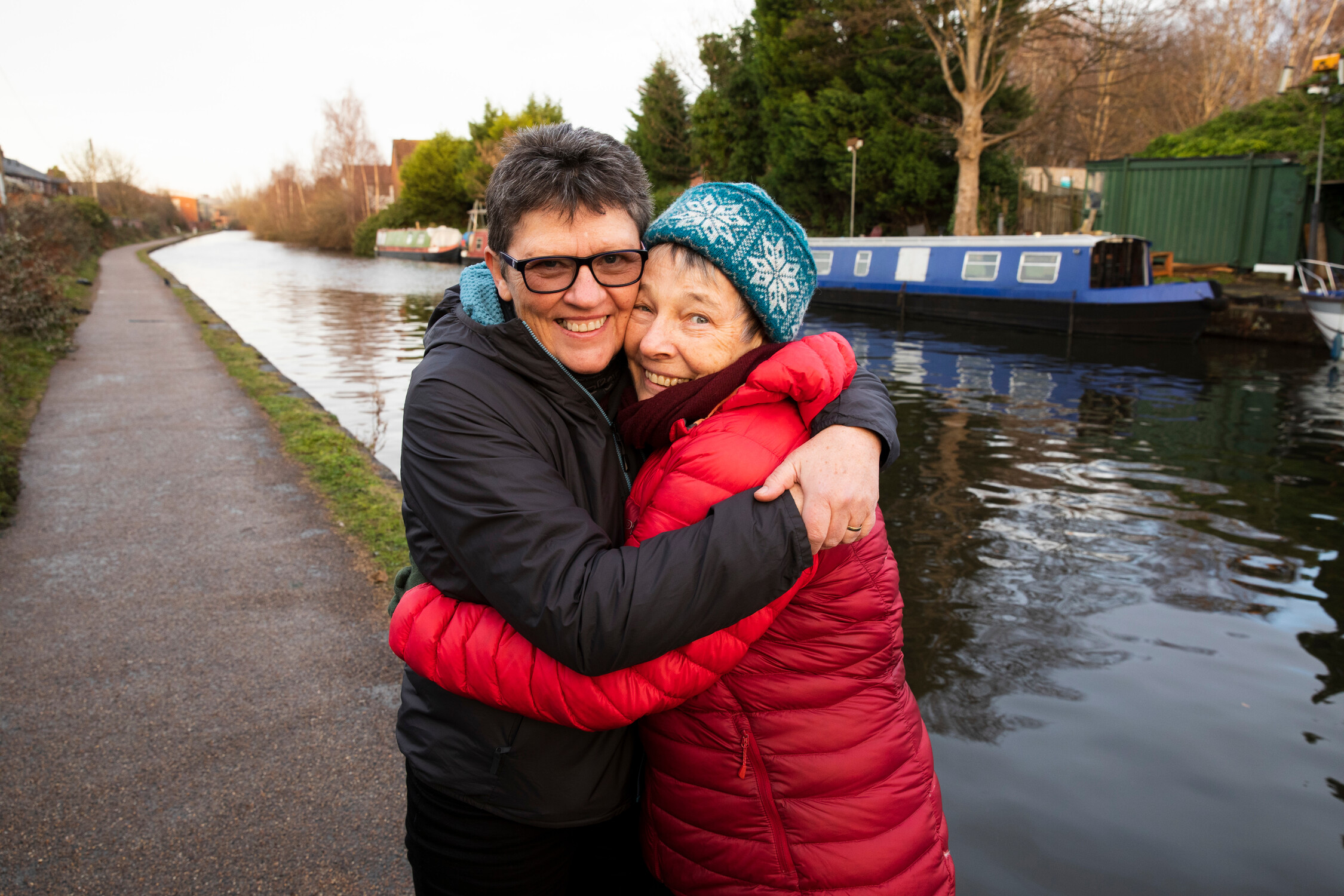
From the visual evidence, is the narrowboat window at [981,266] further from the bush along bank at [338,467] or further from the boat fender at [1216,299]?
the bush along bank at [338,467]

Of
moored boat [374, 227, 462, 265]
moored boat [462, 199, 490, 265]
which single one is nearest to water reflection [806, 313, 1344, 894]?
moored boat [462, 199, 490, 265]

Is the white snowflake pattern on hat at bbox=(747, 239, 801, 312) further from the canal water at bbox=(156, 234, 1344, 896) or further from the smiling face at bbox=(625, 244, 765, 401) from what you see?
the canal water at bbox=(156, 234, 1344, 896)

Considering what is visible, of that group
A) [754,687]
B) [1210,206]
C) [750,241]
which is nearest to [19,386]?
[750,241]

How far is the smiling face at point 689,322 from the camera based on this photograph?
1720 millimetres

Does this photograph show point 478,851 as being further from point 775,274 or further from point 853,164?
point 853,164

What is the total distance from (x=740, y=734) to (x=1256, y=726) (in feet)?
13.2

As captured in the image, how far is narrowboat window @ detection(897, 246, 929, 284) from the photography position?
2053cm

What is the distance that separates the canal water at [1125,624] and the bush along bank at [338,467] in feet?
2.57

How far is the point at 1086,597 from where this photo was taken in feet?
18.4

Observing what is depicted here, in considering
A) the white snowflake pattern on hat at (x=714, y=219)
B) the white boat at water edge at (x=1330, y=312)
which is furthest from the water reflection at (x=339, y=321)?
A: the white boat at water edge at (x=1330, y=312)

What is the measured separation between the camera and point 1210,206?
20.8 metres

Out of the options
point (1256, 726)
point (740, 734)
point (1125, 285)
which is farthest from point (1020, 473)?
point (1125, 285)

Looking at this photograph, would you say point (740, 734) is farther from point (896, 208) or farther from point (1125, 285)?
point (896, 208)

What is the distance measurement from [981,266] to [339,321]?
14891mm
